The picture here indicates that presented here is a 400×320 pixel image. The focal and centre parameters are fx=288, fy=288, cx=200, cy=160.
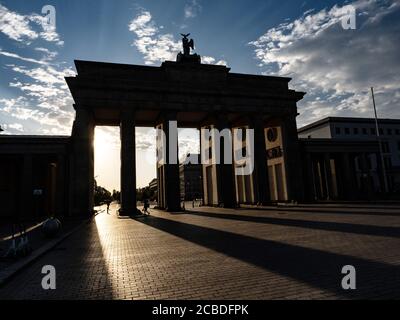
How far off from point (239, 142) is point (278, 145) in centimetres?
687

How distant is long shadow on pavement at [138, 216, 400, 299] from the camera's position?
5.89 metres

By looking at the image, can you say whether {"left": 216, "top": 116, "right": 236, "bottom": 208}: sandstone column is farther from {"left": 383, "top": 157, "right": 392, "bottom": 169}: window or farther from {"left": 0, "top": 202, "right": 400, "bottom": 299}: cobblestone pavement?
{"left": 383, "top": 157, "right": 392, "bottom": 169}: window

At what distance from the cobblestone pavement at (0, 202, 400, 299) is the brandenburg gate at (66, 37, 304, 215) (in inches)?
797

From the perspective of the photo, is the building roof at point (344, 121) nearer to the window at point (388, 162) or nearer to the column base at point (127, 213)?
the window at point (388, 162)

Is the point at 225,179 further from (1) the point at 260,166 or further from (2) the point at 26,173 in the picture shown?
(2) the point at 26,173

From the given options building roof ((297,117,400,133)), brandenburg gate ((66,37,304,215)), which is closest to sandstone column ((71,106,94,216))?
brandenburg gate ((66,37,304,215))

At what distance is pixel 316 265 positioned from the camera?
783 centimetres

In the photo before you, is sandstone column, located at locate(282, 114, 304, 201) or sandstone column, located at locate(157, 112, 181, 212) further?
sandstone column, located at locate(282, 114, 304, 201)

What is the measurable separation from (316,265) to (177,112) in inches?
1146

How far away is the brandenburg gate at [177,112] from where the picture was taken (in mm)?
31984

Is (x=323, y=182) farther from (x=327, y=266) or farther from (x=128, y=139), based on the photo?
(x=327, y=266)

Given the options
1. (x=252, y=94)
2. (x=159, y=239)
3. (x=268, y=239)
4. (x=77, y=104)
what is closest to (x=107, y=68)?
(x=77, y=104)

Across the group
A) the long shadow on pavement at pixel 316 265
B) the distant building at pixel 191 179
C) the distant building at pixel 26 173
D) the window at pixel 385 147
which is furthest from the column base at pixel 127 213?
the distant building at pixel 191 179

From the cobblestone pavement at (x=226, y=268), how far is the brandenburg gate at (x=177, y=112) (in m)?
20.2
